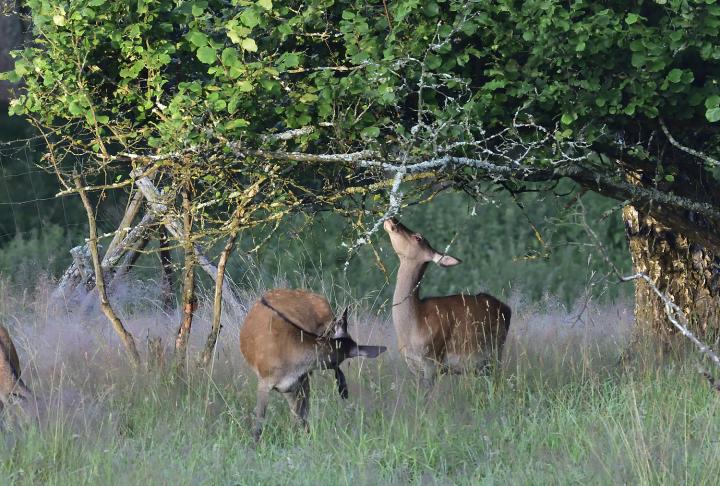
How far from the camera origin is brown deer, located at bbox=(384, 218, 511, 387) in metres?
7.34

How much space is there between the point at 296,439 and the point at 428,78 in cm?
208

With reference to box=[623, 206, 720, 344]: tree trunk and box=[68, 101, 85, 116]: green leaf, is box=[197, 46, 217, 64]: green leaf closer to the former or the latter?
box=[68, 101, 85, 116]: green leaf

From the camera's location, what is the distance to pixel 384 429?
20.2 ft

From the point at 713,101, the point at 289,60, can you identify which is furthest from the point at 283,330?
the point at 713,101

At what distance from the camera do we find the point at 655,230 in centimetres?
862

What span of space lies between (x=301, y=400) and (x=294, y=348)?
1.36 feet

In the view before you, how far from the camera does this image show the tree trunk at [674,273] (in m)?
8.57

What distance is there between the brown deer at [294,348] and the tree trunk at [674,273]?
121 inches

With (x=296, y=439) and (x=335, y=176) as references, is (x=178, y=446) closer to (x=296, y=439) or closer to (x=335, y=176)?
(x=296, y=439)

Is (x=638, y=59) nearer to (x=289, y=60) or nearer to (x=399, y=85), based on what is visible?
(x=399, y=85)

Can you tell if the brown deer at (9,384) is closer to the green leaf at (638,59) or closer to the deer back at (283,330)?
the deer back at (283,330)

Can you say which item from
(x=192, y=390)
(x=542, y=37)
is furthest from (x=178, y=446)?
(x=542, y=37)

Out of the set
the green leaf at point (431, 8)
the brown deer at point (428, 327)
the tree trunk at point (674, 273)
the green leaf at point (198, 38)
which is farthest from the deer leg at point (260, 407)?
→ the tree trunk at point (674, 273)

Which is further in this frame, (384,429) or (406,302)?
(406,302)
